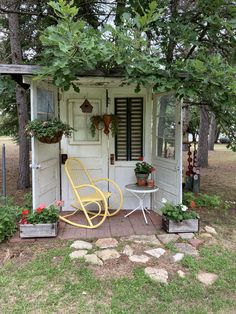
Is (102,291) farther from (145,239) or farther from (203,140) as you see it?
(203,140)

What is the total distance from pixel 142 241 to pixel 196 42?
280 cm

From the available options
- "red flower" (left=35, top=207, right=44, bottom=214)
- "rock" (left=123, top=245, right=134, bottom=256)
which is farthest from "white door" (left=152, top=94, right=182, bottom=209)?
"red flower" (left=35, top=207, right=44, bottom=214)

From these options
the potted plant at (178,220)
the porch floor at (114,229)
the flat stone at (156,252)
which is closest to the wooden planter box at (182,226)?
the potted plant at (178,220)

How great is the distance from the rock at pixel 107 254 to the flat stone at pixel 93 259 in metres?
0.06

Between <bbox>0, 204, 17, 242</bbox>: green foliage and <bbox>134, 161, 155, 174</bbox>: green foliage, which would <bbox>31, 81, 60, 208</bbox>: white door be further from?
<bbox>134, 161, 155, 174</bbox>: green foliage

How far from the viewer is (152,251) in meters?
3.20

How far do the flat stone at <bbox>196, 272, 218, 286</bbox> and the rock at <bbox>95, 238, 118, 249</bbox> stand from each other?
1002 mm

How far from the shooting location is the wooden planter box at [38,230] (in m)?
3.46

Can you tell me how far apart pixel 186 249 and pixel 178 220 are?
433 millimetres

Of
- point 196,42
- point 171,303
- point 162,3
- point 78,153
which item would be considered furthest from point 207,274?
point 162,3

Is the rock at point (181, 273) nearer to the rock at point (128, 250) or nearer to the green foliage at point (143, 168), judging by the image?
the rock at point (128, 250)

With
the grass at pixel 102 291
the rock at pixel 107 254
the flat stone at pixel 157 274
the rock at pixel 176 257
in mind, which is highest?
the rock at pixel 107 254

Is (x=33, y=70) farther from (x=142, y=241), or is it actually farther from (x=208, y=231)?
(x=208, y=231)

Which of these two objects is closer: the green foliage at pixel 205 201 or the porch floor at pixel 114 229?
the porch floor at pixel 114 229
